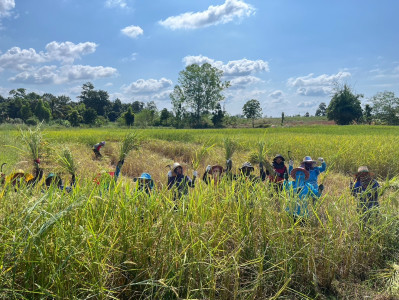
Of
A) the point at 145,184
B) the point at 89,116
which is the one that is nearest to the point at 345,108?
the point at 89,116

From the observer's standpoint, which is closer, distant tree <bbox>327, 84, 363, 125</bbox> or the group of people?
the group of people

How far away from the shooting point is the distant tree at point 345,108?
1710 inches

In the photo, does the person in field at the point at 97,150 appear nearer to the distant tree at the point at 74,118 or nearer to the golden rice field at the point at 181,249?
the golden rice field at the point at 181,249

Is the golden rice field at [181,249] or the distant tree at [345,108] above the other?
the distant tree at [345,108]

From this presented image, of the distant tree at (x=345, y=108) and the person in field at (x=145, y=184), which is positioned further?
the distant tree at (x=345, y=108)

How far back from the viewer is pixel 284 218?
8.23 ft

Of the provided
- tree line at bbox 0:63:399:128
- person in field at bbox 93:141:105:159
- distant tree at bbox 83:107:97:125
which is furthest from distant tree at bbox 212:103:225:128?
person in field at bbox 93:141:105:159

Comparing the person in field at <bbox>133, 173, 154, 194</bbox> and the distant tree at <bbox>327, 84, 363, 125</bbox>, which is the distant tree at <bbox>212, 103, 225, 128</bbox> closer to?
the distant tree at <bbox>327, 84, 363, 125</bbox>

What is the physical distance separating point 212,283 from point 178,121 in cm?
4731

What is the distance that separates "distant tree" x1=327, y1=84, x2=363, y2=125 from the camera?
43438 millimetres

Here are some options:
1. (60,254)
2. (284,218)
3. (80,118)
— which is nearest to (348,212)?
(284,218)

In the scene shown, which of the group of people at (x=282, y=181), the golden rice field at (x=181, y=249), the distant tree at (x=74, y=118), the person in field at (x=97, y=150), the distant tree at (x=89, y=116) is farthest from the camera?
the distant tree at (x=89, y=116)

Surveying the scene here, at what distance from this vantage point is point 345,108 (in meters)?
43.5

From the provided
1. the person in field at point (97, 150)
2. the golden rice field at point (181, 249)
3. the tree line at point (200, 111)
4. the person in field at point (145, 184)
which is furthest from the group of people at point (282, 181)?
the tree line at point (200, 111)
